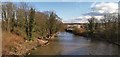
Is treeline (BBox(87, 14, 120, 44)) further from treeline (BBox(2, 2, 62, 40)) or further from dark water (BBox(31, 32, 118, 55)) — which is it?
treeline (BBox(2, 2, 62, 40))

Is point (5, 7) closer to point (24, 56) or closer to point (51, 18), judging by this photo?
point (24, 56)

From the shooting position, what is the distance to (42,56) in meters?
22.6

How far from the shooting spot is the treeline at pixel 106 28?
129ft

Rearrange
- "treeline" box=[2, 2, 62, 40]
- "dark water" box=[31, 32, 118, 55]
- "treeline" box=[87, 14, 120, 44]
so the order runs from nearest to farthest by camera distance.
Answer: "dark water" box=[31, 32, 118, 55], "treeline" box=[2, 2, 62, 40], "treeline" box=[87, 14, 120, 44]

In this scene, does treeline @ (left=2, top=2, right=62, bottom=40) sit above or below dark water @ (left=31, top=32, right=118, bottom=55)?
above

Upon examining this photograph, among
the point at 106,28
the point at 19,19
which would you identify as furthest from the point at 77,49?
the point at 106,28

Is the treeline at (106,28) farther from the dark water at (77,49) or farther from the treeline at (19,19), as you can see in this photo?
the treeline at (19,19)

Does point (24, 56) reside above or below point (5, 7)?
below

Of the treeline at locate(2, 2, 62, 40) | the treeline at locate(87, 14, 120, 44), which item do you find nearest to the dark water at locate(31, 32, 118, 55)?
the treeline at locate(2, 2, 62, 40)

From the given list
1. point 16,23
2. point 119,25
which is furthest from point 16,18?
point 119,25

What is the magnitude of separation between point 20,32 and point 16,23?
1.38 metres

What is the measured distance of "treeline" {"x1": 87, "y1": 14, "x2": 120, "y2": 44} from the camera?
129 ft

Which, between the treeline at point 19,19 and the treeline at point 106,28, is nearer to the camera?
the treeline at point 19,19

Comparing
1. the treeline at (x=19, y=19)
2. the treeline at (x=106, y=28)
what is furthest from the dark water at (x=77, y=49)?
the treeline at (x=106, y=28)
